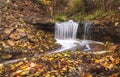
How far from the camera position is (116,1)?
39.5 feet

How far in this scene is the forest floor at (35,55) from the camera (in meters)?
6.19

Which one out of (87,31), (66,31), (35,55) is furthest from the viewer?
(66,31)

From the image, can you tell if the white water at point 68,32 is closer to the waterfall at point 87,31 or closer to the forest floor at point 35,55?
the waterfall at point 87,31

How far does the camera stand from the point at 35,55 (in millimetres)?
8320

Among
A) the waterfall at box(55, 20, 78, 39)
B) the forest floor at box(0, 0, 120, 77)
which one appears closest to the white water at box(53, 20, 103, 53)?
A: the waterfall at box(55, 20, 78, 39)

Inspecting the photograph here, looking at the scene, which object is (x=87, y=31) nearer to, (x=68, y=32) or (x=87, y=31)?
(x=87, y=31)

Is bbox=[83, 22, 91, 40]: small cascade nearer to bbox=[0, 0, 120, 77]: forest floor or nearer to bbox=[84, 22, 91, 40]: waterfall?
bbox=[84, 22, 91, 40]: waterfall

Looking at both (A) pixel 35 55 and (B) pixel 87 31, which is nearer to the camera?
(A) pixel 35 55

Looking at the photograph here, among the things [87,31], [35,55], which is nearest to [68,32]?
[87,31]

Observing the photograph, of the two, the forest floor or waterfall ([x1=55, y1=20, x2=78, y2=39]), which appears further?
waterfall ([x1=55, y1=20, x2=78, y2=39])

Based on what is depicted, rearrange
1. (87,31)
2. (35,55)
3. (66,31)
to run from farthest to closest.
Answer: (66,31) → (87,31) → (35,55)

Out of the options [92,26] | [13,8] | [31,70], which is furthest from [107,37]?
[13,8]

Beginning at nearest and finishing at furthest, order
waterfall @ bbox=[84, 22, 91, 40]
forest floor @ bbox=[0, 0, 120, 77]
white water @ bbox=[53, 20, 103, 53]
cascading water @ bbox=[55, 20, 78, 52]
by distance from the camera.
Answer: forest floor @ bbox=[0, 0, 120, 77], waterfall @ bbox=[84, 22, 91, 40], white water @ bbox=[53, 20, 103, 53], cascading water @ bbox=[55, 20, 78, 52]

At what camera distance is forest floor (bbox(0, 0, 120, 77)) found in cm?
619
